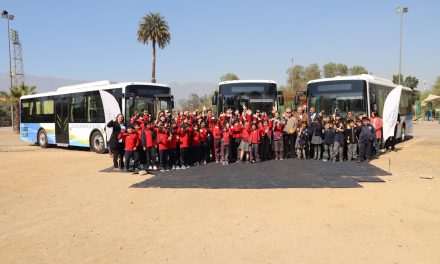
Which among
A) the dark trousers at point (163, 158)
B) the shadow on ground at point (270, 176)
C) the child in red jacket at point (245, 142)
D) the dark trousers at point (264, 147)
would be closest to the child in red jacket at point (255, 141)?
the child in red jacket at point (245, 142)

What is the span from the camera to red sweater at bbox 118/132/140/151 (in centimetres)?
1150

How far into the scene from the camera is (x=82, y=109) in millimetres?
17812

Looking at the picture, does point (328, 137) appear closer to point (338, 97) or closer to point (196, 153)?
point (338, 97)

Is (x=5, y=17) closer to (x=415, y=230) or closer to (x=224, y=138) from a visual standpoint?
(x=224, y=138)

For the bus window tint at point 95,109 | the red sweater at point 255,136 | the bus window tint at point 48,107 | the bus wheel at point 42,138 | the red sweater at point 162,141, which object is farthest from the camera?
the bus wheel at point 42,138

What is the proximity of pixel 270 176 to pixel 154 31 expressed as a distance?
41060 mm

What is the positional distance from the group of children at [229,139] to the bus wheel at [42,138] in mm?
10056

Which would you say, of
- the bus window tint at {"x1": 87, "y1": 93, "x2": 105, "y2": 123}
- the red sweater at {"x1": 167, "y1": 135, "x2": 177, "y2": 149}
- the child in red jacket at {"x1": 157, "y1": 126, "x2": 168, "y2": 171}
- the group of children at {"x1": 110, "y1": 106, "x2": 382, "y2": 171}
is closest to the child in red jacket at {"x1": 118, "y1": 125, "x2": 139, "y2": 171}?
the group of children at {"x1": 110, "y1": 106, "x2": 382, "y2": 171}

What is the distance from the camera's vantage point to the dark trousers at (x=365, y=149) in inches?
501

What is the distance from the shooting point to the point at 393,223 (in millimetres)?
5844

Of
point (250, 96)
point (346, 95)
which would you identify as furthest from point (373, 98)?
point (250, 96)

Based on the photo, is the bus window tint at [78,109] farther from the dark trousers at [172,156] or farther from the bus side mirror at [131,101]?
the dark trousers at [172,156]

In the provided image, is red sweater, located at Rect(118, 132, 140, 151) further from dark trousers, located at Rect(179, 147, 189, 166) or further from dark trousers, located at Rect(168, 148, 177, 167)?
dark trousers, located at Rect(179, 147, 189, 166)

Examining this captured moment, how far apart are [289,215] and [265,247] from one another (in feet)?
5.39
